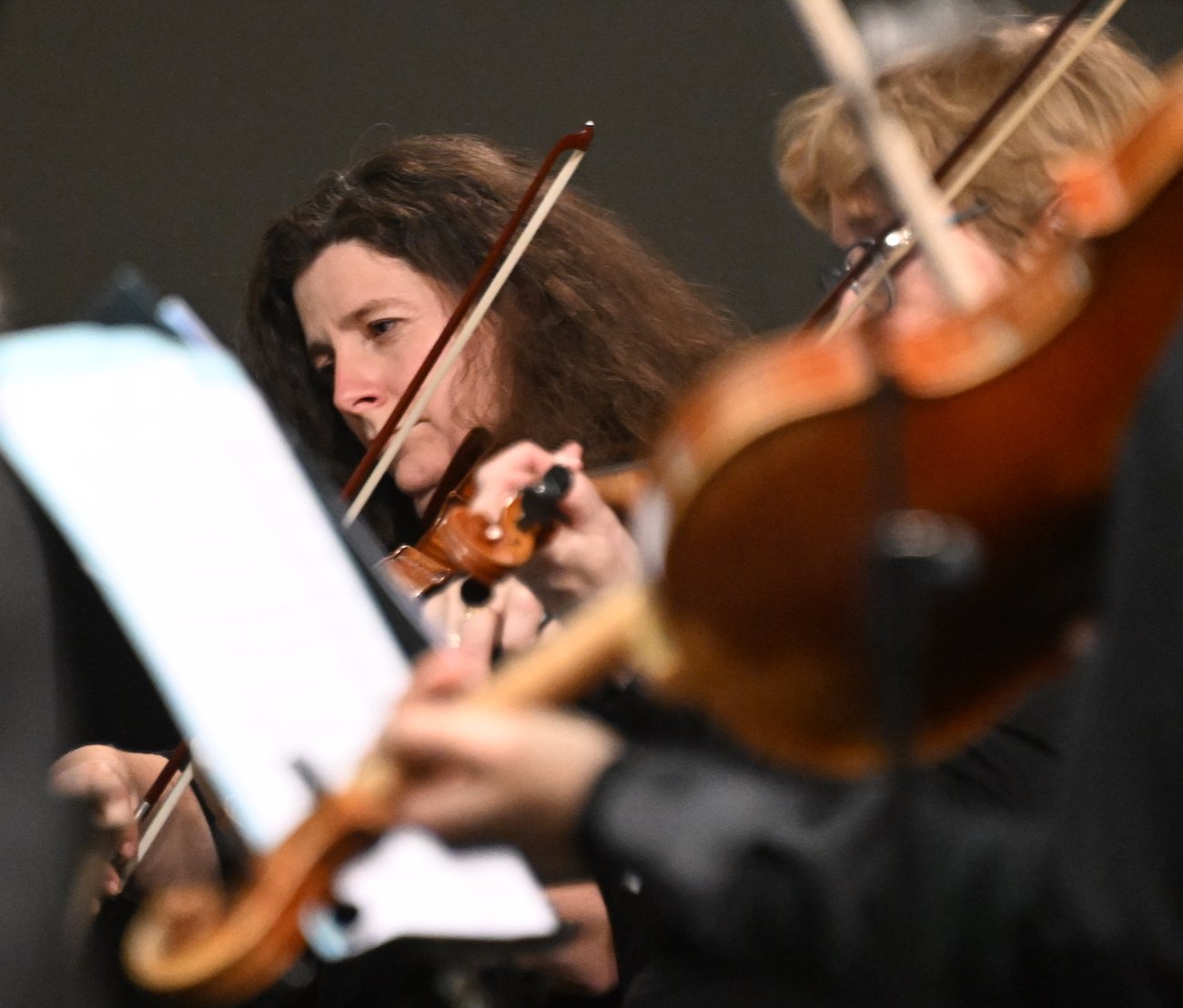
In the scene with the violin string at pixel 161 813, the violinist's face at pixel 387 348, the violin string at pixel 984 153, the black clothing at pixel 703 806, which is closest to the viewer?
the black clothing at pixel 703 806

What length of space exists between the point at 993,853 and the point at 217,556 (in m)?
0.45

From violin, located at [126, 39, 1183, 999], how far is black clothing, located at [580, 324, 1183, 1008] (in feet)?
0.13

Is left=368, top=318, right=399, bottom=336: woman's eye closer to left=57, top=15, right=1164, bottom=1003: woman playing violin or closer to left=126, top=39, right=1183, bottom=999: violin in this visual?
left=57, top=15, right=1164, bottom=1003: woman playing violin

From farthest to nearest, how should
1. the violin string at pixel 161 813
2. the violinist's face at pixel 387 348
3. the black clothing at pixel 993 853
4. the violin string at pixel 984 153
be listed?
the violinist's face at pixel 387 348, the violin string at pixel 161 813, the violin string at pixel 984 153, the black clothing at pixel 993 853

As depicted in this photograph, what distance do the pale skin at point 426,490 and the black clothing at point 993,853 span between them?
147 mm

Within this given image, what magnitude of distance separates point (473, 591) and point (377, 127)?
1058mm

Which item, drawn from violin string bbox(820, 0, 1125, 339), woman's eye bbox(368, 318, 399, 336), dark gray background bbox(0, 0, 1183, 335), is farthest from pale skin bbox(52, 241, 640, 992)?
dark gray background bbox(0, 0, 1183, 335)

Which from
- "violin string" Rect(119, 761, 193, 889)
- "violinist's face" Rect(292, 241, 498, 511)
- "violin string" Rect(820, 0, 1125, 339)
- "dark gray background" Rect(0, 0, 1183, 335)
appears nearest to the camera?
"violin string" Rect(820, 0, 1125, 339)

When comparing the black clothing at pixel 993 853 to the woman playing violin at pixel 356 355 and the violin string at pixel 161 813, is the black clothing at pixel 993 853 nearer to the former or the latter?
the woman playing violin at pixel 356 355

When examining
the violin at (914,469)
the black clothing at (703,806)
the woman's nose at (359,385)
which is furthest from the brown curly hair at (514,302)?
the violin at (914,469)

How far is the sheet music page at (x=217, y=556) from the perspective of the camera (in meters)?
0.80

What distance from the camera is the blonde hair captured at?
1162 millimetres

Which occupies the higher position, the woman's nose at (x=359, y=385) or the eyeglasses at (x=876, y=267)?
the eyeglasses at (x=876, y=267)

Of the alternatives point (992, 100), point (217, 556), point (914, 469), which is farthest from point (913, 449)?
point (992, 100)
